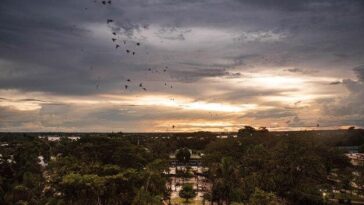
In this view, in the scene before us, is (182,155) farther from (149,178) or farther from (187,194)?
(149,178)

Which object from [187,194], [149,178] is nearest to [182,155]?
[187,194]

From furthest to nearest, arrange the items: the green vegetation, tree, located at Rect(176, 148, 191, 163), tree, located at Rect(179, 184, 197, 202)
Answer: tree, located at Rect(176, 148, 191, 163) < tree, located at Rect(179, 184, 197, 202) < the green vegetation

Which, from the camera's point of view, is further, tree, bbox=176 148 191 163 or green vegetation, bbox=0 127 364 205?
tree, bbox=176 148 191 163

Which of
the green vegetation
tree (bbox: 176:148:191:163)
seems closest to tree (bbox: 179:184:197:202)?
the green vegetation

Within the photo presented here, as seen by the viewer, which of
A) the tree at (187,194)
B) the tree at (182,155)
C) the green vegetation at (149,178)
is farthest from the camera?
the tree at (182,155)

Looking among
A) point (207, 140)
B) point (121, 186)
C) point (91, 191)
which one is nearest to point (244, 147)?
point (121, 186)

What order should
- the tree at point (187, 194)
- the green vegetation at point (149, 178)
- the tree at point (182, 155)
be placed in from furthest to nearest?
the tree at point (182, 155) → the tree at point (187, 194) → the green vegetation at point (149, 178)

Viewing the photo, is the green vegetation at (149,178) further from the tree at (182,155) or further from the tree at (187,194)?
the tree at (182,155)

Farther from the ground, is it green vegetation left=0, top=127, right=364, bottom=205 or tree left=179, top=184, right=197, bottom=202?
green vegetation left=0, top=127, right=364, bottom=205

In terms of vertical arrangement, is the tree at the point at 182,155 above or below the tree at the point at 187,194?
above

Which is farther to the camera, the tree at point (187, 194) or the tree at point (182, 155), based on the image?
the tree at point (182, 155)

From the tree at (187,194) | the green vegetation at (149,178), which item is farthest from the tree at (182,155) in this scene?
the tree at (187,194)

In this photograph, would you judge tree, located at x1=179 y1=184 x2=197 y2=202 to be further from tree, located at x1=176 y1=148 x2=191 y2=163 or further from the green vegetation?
tree, located at x1=176 y1=148 x2=191 y2=163

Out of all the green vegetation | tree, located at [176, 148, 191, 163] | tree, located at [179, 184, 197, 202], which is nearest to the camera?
the green vegetation
